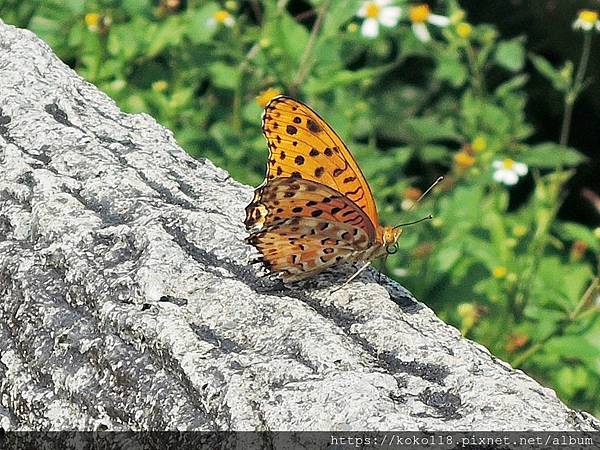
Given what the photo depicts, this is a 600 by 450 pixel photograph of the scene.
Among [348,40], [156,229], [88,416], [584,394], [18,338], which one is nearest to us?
[88,416]

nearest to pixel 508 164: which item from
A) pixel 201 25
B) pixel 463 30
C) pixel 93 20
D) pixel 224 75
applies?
pixel 463 30

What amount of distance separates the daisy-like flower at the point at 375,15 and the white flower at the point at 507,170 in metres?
0.61

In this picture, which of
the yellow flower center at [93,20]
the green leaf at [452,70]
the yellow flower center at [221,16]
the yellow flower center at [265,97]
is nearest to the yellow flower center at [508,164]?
the green leaf at [452,70]

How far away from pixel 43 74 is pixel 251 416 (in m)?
1.08

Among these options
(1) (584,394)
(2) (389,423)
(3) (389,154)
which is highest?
(2) (389,423)

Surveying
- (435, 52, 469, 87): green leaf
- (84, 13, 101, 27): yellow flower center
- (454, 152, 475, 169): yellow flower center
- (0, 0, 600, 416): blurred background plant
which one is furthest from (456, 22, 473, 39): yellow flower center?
(84, 13, 101, 27): yellow flower center

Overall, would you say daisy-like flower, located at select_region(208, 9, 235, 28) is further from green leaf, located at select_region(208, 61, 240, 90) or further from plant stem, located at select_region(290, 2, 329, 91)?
plant stem, located at select_region(290, 2, 329, 91)

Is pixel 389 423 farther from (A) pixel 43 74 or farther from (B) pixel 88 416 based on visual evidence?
(A) pixel 43 74

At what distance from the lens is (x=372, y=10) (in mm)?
3572

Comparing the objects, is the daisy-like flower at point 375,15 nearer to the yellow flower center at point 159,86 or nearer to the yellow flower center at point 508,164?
the yellow flower center at point 508,164

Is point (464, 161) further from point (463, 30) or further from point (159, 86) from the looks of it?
point (159, 86)

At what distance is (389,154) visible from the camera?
359 centimetres

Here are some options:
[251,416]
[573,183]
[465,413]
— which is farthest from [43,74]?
[573,183]

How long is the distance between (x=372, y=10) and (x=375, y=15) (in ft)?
0.07
